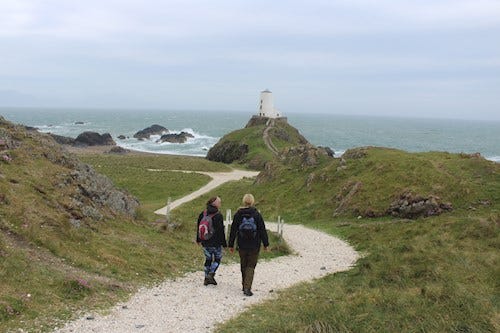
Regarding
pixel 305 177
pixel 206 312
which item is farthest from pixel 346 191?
pixel 206 312

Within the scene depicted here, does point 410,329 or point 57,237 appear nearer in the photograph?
point 410,329

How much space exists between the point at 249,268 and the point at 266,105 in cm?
12554

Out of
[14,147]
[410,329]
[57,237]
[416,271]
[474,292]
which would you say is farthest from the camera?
[14,147]

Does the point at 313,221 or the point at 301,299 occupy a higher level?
the point at 301,299

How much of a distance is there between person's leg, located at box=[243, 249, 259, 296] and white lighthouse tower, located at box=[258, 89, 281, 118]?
408 ft

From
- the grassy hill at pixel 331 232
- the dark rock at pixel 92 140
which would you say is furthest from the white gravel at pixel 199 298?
the dark rock at pixel 92 140

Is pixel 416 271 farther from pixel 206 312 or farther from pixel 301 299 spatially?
pixel 206 312

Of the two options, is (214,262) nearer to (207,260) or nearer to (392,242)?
(207,260)

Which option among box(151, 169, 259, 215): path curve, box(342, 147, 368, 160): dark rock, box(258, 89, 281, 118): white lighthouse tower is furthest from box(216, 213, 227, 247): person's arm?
box(258, 89, 281, 118): white lighthouse tower

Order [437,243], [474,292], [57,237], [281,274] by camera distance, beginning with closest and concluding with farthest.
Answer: [474,292] < [57,237] < [281,274] < [437,243]

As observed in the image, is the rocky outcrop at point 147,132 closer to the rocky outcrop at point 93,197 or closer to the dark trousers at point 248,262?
the rocky outcrop at point 93,197

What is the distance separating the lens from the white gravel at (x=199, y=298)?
10859 mm

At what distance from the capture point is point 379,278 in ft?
50.4

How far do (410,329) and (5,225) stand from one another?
12930mm
